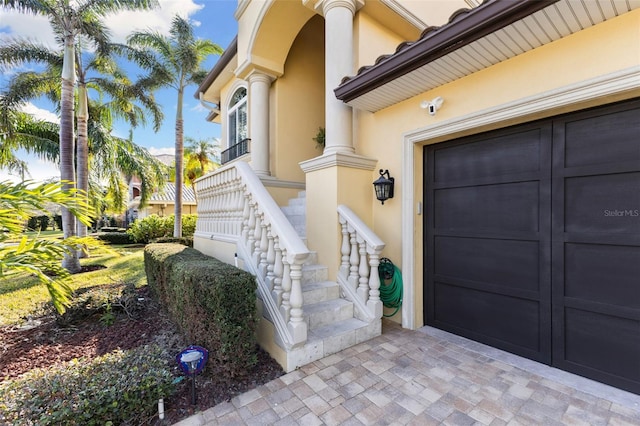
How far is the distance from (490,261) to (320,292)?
2104 mm

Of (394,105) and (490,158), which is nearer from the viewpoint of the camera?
(490,158)

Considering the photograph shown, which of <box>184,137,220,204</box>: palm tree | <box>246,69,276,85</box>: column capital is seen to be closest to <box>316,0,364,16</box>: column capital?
<box>246,69,276,85</box>: column capital

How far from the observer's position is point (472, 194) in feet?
11.4

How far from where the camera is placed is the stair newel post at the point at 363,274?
367 centimetres

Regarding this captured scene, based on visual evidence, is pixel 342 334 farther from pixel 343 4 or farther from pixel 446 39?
pixel 343 4

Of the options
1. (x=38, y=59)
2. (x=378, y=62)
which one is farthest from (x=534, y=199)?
(x=38, y=59)

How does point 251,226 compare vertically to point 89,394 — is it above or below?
above

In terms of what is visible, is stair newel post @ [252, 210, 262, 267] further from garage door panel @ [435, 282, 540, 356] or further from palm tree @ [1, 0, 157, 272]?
palm tree @ [1, 0, 157, 272]

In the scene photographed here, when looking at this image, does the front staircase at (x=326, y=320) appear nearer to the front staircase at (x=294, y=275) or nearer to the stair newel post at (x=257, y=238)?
the front staircase at (x=294, y=275)

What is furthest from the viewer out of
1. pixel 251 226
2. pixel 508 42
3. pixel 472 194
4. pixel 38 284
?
pixel 38 284

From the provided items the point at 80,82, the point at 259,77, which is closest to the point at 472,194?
the point at 259,77

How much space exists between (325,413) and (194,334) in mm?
1583

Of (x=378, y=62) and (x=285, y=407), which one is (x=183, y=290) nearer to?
(x=285, y=407)

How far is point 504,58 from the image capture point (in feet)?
9.64
